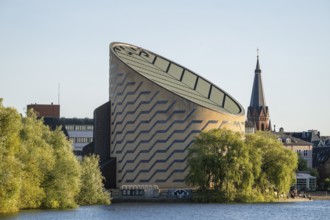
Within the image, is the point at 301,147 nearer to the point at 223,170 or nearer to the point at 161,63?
the point at 161,63

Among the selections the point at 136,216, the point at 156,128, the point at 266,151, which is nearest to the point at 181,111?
the point at 156,128

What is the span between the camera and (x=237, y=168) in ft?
334

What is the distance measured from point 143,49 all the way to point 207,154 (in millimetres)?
43059

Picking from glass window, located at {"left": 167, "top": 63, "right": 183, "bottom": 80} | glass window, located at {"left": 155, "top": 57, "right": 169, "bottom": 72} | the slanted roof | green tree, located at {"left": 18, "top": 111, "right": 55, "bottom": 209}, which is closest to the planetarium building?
glass window, located at {"left": 167, "top": 63, "right": 183, "bottom": 80}

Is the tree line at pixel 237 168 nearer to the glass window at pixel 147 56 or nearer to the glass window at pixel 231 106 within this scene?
the glass window at pixel 231 106

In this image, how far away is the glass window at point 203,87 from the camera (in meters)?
136

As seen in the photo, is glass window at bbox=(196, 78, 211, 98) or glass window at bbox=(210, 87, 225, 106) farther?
glass window at bbox=(196, 78, 211, 98)

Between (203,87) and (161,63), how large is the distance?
8.06 meters

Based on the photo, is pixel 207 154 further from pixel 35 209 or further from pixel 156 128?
pixel 35 209

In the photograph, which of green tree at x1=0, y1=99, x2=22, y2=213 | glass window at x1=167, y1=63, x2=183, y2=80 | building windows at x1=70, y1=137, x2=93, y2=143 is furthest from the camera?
building windows at x1=70, y1=137, x2=93, y2=143

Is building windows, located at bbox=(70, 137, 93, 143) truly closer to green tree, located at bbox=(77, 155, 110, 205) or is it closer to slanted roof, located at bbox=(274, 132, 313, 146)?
slanted roof, located at bbox=(274, 132, 313, 146)

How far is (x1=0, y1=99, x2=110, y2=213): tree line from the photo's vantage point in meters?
64.4

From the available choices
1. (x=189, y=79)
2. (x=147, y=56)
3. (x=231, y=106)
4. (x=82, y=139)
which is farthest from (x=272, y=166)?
(x=82, y=139)

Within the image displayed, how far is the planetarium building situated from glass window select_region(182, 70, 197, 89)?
258 inches
